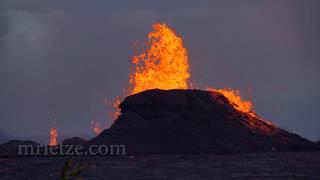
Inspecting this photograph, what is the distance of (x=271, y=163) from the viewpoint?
3688cm

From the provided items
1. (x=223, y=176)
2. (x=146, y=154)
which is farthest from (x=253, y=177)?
(x=146, y=154)

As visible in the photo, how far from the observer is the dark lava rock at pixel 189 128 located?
165ft

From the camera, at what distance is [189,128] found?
52.5 meters

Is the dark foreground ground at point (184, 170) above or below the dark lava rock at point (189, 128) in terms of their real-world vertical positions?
below

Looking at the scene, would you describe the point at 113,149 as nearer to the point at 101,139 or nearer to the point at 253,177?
the point at 101,139

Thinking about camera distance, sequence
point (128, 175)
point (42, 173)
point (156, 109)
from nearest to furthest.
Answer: point (128, 175) → point (42, 173) → point (156, 109)

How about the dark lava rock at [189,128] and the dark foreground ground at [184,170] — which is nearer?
the dark foreground ground at [184,170]

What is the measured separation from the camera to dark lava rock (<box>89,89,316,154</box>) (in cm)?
5031

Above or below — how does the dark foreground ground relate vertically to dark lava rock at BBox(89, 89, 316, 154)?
below

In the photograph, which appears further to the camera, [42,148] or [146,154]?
[42,148]

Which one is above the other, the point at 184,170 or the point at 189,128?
the point at 189,128

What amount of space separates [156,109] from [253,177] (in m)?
28.4

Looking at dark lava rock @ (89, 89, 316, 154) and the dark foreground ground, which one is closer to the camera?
the dark foreground ground

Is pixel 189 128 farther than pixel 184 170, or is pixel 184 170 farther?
pixel 189 128
